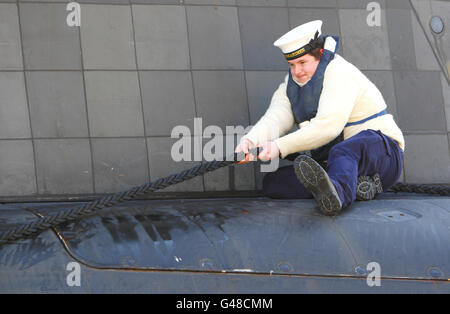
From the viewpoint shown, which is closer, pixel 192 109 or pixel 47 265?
pixel 47 265

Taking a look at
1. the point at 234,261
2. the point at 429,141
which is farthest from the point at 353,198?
the point at 429,141

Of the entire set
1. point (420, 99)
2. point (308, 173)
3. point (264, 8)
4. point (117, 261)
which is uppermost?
point (264, 8)

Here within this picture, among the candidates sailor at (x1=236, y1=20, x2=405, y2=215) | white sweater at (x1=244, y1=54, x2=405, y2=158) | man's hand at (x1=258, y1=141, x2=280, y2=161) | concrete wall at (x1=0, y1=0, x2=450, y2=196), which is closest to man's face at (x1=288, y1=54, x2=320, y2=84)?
sailor at (x1=236, y1=20, x2=405, y2=215)

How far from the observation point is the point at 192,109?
4.48 meters

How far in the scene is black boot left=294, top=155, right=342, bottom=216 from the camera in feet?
9.63

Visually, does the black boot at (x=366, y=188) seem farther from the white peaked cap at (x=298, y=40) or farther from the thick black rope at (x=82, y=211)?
the white peaked cap at (x=298, y=40)

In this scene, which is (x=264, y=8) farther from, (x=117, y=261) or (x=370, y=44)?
(x=117, y=261)

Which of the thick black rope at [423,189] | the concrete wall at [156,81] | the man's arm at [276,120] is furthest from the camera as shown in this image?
the concrete wall at [156,81]

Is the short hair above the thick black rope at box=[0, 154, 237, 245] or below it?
above

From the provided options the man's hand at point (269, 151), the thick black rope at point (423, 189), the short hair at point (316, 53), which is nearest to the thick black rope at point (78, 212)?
the man's hand at point (269, 151)

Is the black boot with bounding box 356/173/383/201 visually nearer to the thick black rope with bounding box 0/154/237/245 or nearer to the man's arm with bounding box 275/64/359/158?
the man's arm with bounding box 275/64/359/158

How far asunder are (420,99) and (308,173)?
230 centimetres

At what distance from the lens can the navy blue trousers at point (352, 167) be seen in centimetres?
316

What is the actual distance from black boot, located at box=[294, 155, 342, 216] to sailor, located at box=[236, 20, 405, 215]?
35 millimetres
